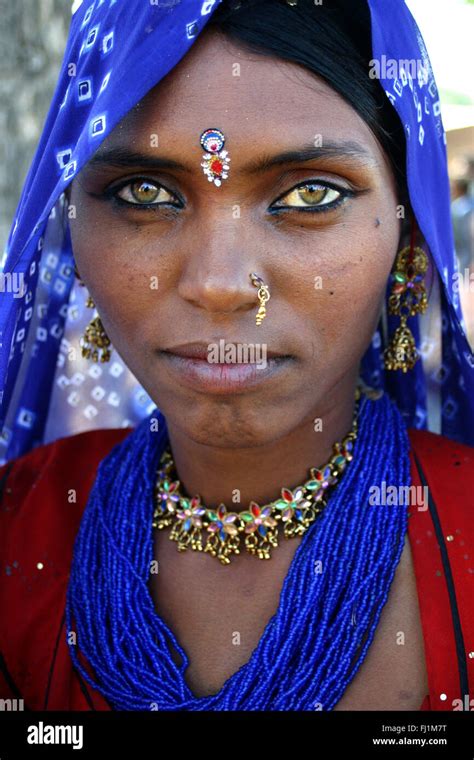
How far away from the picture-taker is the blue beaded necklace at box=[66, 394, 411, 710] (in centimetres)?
154

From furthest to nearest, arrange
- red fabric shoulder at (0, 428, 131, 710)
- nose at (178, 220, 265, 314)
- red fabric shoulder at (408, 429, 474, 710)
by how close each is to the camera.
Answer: red fabric shoulder at (0, 428, 131, 710) → red fabric shoulder at (408, 429, 474, 710) → nose at (178, 220, 265, 314)

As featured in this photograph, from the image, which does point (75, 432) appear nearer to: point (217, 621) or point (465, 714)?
point (217, 621)

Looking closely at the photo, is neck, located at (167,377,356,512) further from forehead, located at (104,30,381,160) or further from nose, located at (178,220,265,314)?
forehead, located at (104,30,381,160)

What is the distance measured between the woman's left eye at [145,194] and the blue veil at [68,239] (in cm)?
12

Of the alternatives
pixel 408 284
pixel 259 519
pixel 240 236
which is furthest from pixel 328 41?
pixel 259 519

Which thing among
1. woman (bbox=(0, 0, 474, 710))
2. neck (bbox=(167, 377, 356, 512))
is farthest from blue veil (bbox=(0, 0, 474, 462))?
neck (bbox=(167, 377, 356, 512))

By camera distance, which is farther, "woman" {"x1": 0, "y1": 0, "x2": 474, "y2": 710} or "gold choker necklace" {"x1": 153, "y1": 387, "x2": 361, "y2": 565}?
"gold choker necklace" {"x1": 153, "y1": 387, "x2": 361, "y2": 565}

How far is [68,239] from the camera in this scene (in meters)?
1.99

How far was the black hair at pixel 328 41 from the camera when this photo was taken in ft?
4.67

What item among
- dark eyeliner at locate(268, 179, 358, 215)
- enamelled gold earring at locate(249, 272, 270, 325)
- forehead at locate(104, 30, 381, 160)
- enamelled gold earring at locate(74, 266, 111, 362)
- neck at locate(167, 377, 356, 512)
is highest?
forehead at locate(104, 30, 381, 160)

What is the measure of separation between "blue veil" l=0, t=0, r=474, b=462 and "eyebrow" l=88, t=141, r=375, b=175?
0.21ft

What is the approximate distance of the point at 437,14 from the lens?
384 centimetres

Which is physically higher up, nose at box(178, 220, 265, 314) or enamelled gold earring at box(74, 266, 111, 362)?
enamelled gold earring at box(74, 266, 111, 362)

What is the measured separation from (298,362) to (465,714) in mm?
653
